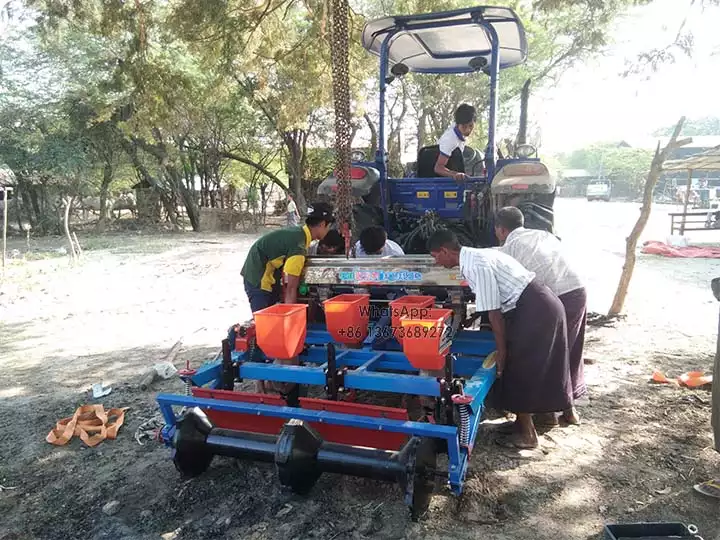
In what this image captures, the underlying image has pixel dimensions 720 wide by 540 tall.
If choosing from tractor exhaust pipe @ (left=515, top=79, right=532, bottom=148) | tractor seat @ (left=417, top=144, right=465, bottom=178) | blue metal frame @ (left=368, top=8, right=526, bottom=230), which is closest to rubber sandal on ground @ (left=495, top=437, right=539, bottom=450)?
blue metal frame @ (left=368, top=8, right=526, bottom=230)

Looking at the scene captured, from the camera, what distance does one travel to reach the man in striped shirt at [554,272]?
359 cm

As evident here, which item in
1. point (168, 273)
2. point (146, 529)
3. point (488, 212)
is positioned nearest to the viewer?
point (146, 529)

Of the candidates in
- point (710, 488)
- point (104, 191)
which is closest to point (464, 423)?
point (710, 488)

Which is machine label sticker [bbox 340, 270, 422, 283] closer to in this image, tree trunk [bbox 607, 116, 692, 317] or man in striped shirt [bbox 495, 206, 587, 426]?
man in striped shirt [bbox 495, 206, 587, 426]

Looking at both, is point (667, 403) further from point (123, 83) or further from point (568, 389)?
point (123, 83)

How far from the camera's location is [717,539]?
246 centimetres

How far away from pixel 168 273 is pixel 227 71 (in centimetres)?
511

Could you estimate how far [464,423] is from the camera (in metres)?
2.63

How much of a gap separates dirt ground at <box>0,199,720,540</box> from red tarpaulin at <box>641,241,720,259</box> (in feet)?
19.1

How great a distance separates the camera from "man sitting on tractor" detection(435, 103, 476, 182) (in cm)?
506

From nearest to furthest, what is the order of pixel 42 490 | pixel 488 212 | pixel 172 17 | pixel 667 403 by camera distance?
1. pixel 42 490
2. pixel 667 403
3. pixel 488 212
4. pixel 172 17

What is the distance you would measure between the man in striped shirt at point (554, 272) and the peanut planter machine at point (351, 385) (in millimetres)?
455

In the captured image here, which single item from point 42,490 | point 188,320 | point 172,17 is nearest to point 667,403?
point 42,490

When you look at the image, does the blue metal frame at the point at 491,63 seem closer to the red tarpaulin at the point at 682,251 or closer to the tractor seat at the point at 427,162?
the tractor seat at the point at 427,162
